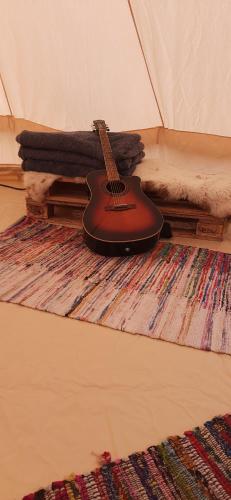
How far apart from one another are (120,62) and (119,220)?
113 cm

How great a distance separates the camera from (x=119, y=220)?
1.64 m

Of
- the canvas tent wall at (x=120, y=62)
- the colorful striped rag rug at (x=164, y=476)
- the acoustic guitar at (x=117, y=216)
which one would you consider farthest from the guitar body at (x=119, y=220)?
the colorful striped rag rug at (x=164, y=476)

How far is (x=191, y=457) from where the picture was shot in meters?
0.82

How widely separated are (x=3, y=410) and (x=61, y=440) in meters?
0.17

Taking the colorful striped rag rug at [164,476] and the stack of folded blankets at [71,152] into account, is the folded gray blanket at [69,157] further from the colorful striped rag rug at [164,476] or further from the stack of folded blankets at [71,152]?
the colorful striped rag rug at [164,476]

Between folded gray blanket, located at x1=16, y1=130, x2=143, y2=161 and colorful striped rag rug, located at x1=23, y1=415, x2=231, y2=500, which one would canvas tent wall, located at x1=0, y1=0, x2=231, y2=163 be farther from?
colorful striped rag rug, located at x1=23, y1=415, x2=231, y2=500

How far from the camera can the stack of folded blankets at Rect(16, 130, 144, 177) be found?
185 centimetres

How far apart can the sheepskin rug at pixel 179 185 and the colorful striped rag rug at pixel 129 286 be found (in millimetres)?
220

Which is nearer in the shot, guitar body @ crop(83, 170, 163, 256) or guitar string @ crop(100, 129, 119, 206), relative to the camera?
guitar body @ crop(83, 170, 163, 256)

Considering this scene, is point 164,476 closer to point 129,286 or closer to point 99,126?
point 129,286

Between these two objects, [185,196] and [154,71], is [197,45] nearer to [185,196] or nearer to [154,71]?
[154,71]

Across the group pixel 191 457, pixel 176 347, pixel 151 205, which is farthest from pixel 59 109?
pixel 191 457

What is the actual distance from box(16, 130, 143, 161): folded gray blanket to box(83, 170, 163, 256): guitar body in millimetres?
156

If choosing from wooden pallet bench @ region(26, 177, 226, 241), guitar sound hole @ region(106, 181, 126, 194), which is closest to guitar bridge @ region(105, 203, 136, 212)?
guitar sound hole @ region(106, 181, 126, 194)
